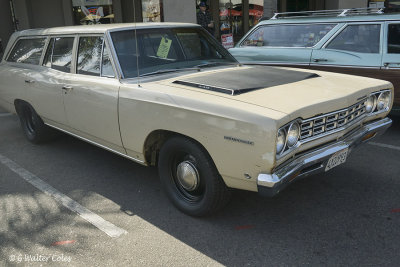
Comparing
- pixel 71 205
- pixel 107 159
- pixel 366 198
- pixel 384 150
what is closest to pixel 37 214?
pixel 71 205

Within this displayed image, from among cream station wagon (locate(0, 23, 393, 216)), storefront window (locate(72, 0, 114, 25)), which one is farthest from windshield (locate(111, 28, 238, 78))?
storefront window (locate(72, 0, 114, 25))

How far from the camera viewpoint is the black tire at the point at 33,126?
545 centimetres

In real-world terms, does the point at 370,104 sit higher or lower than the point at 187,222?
higher

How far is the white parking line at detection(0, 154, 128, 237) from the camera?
3.39m

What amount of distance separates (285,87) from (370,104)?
990 millimetres

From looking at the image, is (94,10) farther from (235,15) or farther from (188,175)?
(188,175)

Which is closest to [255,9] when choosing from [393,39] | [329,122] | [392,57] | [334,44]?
[334,44]

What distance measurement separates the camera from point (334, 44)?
613 centimetres

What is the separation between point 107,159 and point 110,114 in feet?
4.69

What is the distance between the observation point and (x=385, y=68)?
555cm

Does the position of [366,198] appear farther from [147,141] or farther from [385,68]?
[385,68]

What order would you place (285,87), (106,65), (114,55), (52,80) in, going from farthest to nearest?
(52,80), (106,65), (114,55), (285,87)

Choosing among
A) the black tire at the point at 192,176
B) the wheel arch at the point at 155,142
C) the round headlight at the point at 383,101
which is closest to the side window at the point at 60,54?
the wheel arch at the point at 155,142

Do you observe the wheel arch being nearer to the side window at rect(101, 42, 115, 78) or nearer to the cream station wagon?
the cream station wagon
